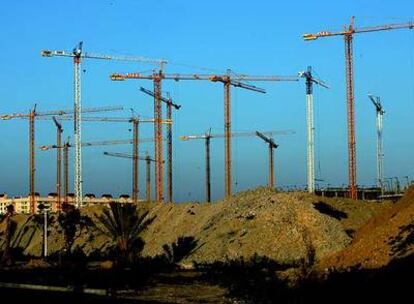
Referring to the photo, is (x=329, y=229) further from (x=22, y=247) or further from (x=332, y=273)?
(x=22, y=247)

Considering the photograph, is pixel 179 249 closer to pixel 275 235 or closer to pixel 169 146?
pixel 275 235

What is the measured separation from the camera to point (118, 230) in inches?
1379

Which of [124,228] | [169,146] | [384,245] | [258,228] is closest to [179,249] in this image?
[258,228]

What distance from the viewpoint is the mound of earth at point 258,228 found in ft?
114

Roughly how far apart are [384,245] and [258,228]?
18.4 metres

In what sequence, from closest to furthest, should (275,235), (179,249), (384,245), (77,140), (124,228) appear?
1. (384,245)
2. (124,228)
3. (275,235)
4. (179,249)
5. (77,140)

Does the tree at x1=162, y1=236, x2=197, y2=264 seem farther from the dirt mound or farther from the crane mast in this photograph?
the crane mast

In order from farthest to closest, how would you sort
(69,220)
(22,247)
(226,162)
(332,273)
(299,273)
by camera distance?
(226,162)
(22,247)
(69,220)
(299,273)
(332,273)

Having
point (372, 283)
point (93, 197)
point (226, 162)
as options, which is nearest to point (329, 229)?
point (372, 283)

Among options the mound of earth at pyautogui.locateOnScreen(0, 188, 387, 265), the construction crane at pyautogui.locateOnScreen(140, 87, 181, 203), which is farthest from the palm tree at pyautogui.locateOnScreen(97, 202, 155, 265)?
the construction crane at pyautogui.locateOnScreen(140, 87, 181, 203)

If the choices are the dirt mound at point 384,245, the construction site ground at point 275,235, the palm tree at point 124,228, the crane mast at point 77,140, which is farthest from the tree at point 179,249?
the crane mast at point 77,140

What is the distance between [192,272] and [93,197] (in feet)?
413

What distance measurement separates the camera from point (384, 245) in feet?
63.2

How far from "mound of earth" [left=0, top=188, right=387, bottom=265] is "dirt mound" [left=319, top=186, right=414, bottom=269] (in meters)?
4.90
